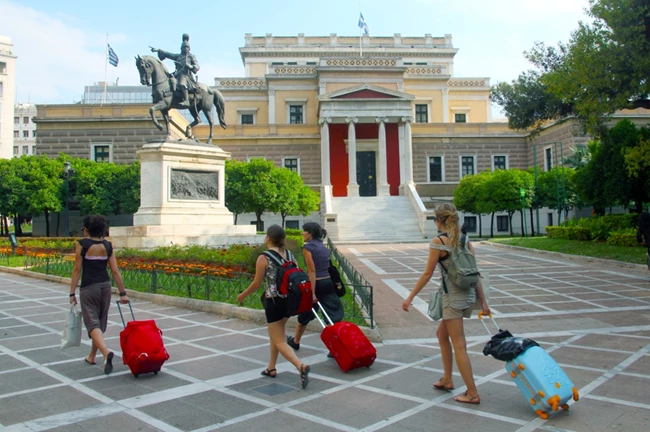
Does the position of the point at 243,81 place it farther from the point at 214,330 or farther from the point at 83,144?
the point at 214,330

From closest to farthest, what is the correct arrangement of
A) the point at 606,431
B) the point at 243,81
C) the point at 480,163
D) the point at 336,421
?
the point at 606,431 < the point at 336,421 < the point at 480,163 < the point at 243,81

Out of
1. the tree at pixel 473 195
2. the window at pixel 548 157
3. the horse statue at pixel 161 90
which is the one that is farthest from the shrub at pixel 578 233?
the window at pixel 548 157

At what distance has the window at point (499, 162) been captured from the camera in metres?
41.8

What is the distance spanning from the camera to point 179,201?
56.4 ft

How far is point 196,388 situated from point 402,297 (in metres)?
6.40

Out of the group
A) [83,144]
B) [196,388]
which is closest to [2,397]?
[196,388]

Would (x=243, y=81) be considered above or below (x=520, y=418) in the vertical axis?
above

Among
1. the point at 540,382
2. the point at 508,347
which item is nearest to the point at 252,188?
the point at 508,347

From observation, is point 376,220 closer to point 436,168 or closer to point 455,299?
point 436,168

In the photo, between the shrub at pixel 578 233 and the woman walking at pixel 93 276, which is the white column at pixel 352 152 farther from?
the woman walking at pixel 93 276

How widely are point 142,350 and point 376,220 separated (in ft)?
89.5

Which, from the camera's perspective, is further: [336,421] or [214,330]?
[214,330]

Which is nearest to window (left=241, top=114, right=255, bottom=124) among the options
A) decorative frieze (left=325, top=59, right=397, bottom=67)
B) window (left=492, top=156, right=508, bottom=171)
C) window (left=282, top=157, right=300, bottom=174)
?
window (left=282, top=157, right=300, bottom=174)

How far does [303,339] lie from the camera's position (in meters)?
7.25
